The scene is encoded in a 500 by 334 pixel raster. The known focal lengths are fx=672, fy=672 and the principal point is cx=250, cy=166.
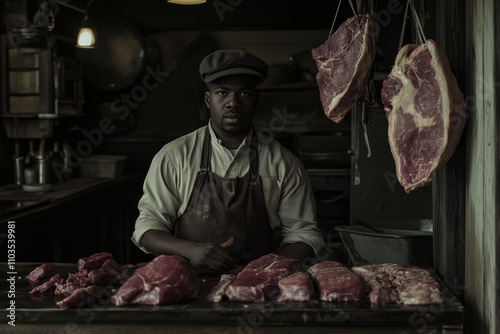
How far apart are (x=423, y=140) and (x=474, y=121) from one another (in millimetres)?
220

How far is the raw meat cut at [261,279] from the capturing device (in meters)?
2.41

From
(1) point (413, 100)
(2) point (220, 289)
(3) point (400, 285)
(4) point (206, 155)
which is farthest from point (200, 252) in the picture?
(1) point (413, 100)

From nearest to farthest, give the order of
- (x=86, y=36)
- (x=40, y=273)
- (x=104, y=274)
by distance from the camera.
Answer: (x=104, y=274)
(x=40, y=273)
(x=86, y=36)

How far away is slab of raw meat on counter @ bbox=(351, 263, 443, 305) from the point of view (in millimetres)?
2371

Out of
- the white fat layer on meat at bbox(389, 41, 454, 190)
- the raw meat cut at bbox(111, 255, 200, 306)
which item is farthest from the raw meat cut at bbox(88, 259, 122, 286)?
the white fat layer on meat at bbox(389, 41, 454, 190)

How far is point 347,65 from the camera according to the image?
9.25 ft

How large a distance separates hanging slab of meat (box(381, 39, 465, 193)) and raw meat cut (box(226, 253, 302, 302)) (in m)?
0.58

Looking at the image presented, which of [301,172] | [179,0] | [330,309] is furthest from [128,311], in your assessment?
[179,0]

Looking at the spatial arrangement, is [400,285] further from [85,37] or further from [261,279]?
[85,37]

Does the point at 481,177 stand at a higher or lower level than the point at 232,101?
lower

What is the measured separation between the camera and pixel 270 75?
24.7 feet

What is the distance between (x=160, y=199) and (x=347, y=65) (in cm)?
133

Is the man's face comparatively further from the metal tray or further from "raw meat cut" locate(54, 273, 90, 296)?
"raw meat cut" locate(54, 273, 90, 296)

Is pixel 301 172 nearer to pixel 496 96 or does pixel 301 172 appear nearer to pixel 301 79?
pixel 496 96
